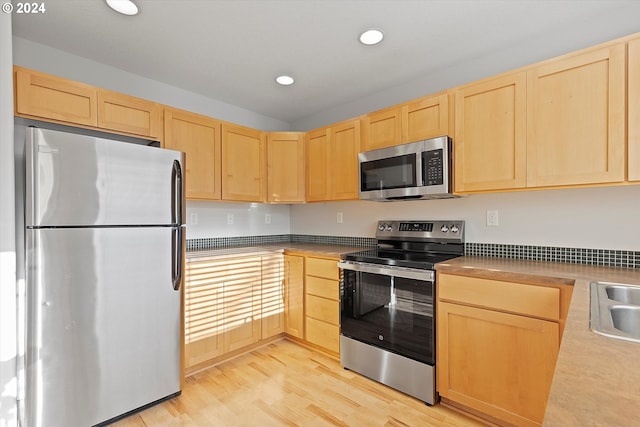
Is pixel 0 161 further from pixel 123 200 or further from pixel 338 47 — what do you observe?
pixel 338 47

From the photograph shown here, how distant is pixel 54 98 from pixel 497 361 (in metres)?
3.16

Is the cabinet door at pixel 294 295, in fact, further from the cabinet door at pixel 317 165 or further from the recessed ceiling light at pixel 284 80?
the recessed ceiling light at pixel 284 80

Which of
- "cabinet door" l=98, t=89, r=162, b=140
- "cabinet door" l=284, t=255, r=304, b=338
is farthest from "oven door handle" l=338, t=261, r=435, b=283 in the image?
"cabinet door" l=98, t=89, r=162, b=140

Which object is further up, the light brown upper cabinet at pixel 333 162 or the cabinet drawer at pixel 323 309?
the light brown upper cabinet at pixel 333 162

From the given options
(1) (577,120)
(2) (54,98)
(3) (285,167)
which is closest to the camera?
(1) (577,120)

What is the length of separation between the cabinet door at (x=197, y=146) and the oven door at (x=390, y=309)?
4.67 feet

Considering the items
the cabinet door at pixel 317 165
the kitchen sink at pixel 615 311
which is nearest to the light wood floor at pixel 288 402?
the kitchen sink at pixel 615 311

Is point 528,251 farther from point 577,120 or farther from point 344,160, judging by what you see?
point 344,160

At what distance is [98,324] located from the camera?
1758 millimetres

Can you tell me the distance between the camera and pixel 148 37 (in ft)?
6.71

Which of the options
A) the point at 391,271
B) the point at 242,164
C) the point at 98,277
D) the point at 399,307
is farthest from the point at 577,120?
the point at 98,277

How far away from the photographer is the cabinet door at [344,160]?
2.76 meters

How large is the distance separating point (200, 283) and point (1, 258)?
3.71 feet

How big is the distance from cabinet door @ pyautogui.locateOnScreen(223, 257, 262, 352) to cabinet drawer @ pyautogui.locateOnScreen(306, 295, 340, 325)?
1.55 feet
